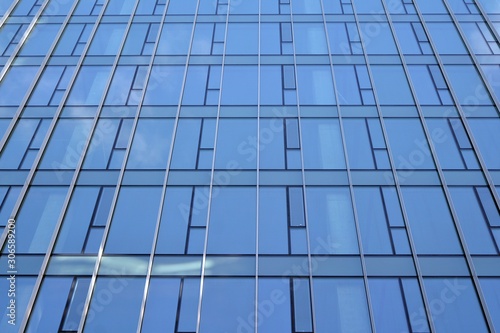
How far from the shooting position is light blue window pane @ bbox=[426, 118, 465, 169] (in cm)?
1669

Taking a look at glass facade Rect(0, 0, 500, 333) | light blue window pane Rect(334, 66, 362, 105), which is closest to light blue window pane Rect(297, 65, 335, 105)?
glass facade Rect(0, 0, 500, 333)

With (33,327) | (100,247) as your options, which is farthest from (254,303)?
(33,327)

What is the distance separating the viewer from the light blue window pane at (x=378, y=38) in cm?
2039

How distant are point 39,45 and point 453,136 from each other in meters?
16.0

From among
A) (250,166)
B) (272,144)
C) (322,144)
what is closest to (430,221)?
(322,144)

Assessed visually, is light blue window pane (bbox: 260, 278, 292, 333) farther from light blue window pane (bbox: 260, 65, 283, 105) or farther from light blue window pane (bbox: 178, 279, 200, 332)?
light blue window pane (bbox: 260, 65, 283, 105)

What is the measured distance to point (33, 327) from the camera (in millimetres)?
13484

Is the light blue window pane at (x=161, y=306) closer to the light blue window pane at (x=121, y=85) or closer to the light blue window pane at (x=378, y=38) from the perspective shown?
the light blue window pane at (x=121, y=85)

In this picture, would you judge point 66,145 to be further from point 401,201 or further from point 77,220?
point 401,201

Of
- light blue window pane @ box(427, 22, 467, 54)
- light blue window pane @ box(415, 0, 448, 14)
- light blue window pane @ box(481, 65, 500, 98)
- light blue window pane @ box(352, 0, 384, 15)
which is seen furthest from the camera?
light blue window pane @ box(352, 0, 384, 15)

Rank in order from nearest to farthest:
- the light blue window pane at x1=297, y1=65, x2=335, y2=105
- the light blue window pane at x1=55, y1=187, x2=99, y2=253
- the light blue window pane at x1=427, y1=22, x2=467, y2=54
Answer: the light blue window pane at x1=55, y1=187, x2=99, y2=253 < the light blue window pane at x1=297, y1=65, x2=335, y2=105 < the light blue window pane at x1=427, y1=22, x2=467, y2=54

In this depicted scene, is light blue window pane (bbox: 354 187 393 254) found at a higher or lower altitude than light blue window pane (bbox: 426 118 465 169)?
lower

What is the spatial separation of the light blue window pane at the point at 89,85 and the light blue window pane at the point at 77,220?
4029 millimetres

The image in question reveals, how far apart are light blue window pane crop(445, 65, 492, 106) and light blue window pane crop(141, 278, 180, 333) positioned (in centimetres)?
1178
